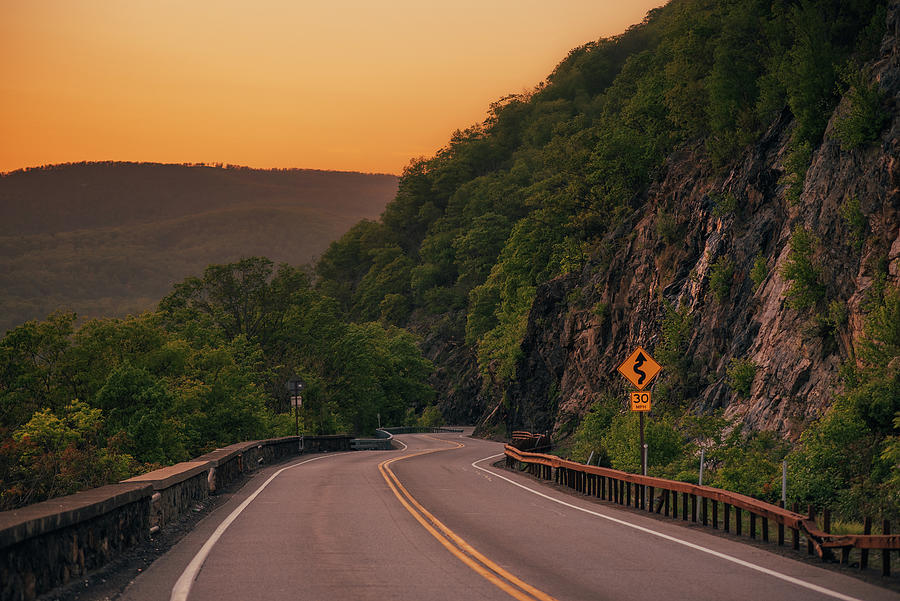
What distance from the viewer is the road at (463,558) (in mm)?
9031

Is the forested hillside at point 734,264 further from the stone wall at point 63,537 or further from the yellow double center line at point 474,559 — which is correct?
the stone wall at point 63,537

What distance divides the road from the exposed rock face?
9736 millimetres

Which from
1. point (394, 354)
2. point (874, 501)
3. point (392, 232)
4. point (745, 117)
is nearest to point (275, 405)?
point (394, 354)

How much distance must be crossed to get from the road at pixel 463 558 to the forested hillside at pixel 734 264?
6.70 meters

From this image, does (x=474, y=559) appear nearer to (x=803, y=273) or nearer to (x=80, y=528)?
(x=80, y=528)

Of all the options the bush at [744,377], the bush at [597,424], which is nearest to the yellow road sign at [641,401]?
the bush at [744,377]

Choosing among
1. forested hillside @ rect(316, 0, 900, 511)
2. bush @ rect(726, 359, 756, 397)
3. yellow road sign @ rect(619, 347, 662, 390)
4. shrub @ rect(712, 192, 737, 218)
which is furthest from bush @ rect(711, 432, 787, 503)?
shrub @ rect(712, 192, 737, 218)

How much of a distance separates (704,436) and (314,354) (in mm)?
58624

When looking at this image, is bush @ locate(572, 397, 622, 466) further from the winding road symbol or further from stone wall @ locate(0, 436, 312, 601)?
stone wall @ locate(0, 436, 312, 601)

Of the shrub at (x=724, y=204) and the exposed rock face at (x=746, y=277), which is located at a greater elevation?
the shrub at (x=724, y=204)

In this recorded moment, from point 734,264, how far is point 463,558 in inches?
1047

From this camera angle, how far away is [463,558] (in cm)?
1108

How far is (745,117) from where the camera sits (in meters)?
38.8

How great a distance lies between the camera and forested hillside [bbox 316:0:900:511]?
22234 mm
